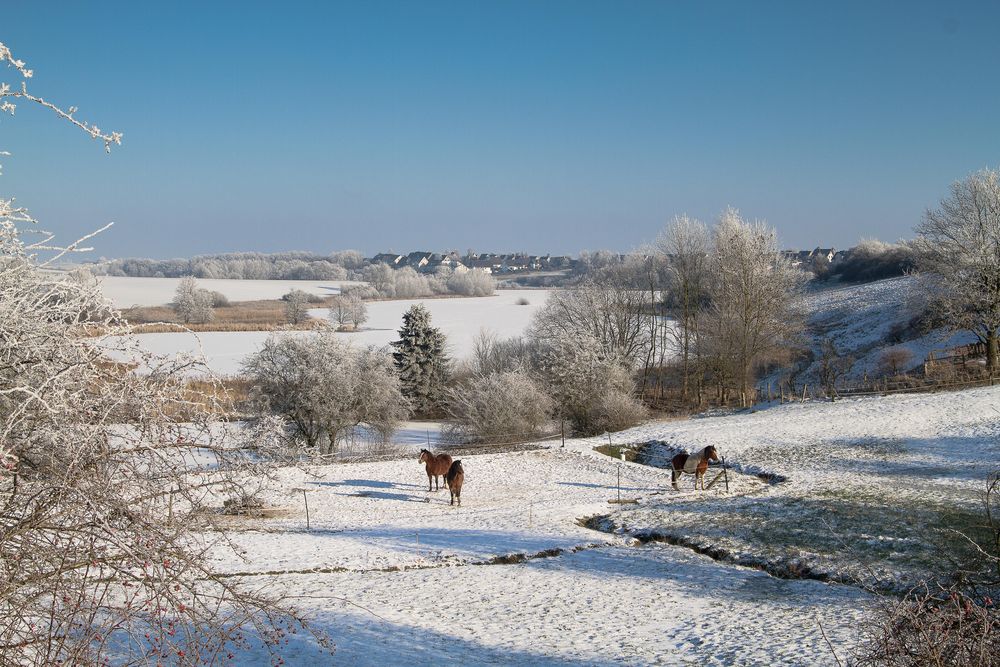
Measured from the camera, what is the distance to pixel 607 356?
153 ft

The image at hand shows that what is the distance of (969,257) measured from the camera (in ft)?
125

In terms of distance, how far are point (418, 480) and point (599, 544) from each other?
10.9m

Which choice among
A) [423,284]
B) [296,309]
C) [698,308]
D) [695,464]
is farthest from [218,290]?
[695,464]

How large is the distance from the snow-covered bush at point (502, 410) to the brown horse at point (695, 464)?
14.0 m

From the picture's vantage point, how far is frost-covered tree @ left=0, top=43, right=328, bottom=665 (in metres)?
3.68

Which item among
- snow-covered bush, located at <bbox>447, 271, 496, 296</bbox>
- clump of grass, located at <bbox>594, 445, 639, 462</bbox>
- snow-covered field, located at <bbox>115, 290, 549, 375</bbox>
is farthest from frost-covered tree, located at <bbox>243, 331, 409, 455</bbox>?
snow-covered bush, located at <bbox>447, 271, 496, 296</bbox>

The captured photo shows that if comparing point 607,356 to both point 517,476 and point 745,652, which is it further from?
point 745,652

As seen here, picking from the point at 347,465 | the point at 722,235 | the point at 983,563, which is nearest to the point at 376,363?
the point at 347,465

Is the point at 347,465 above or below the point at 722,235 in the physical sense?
below

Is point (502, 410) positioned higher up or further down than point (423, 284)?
further down

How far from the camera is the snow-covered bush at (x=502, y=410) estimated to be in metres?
40.1

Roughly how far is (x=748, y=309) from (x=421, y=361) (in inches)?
896

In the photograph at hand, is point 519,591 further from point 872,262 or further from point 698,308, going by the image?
point 872,262

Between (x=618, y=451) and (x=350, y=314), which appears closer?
(x=618, y=451)
